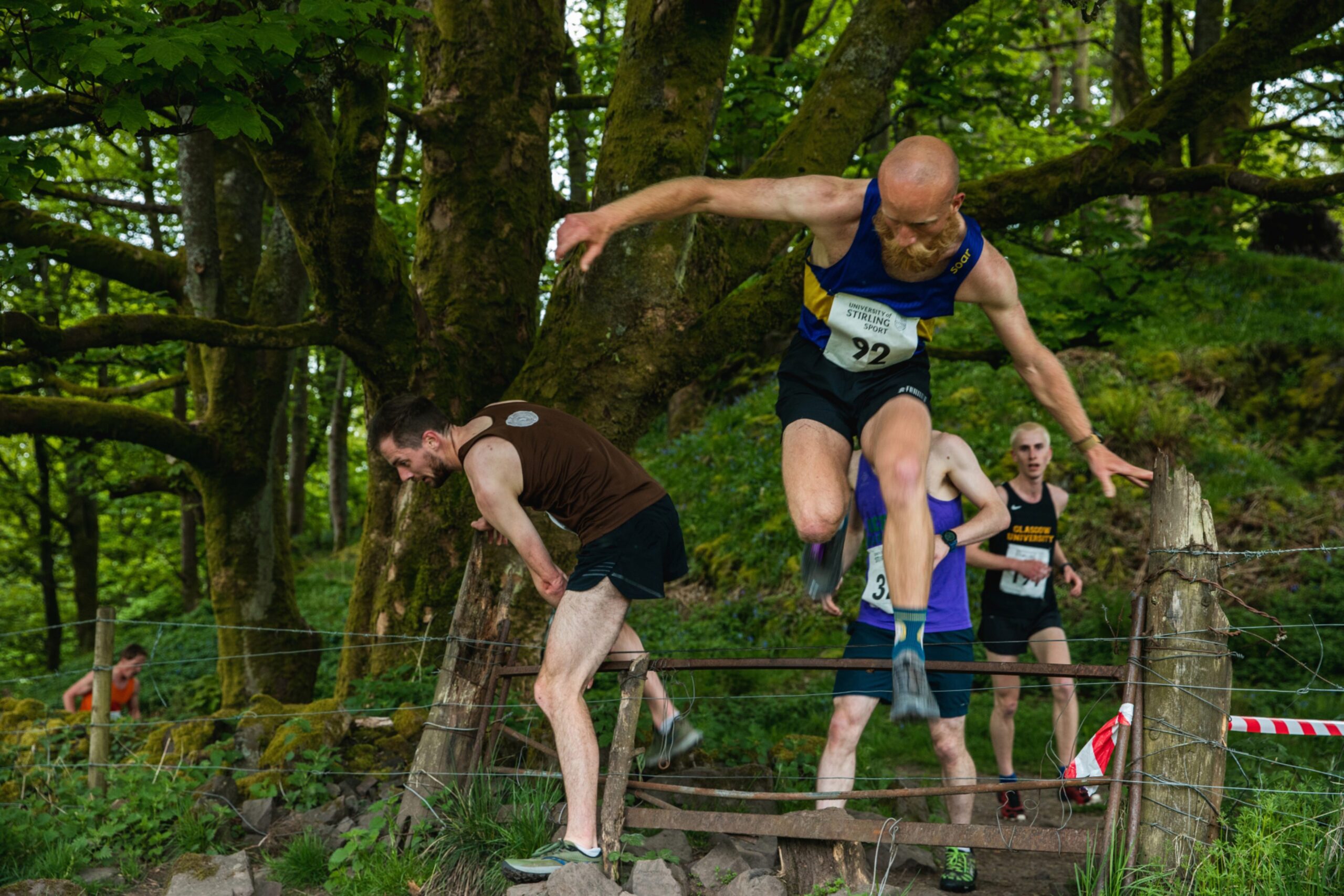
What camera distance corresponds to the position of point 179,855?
5008 millimetres

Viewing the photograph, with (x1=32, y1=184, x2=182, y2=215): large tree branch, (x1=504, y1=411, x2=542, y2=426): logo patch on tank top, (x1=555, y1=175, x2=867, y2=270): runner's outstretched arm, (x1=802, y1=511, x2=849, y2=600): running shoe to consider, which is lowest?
(x1=802, y1=511, x2=849, y2=600): running shoe

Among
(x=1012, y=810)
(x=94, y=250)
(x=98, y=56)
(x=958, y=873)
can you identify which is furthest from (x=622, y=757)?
(x=94, y=250)

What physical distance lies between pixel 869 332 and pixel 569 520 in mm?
1579

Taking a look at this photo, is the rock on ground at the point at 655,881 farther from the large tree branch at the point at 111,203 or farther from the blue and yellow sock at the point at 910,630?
the large tree branch at the point at 111,203

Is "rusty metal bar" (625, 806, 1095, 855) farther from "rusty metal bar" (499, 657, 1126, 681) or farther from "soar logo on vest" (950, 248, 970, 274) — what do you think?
"soar logo on vest" (950, 248, 970, 274)

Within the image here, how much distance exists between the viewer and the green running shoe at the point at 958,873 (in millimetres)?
4328

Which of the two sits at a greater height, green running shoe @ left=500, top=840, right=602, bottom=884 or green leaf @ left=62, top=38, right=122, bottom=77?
green leaf @ left=62, top=38, right=122, bottom=77

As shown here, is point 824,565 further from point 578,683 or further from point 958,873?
point 958,873

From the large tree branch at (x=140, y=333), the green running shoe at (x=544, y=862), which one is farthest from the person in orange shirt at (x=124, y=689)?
the green running shoe at (x=544, y=862)

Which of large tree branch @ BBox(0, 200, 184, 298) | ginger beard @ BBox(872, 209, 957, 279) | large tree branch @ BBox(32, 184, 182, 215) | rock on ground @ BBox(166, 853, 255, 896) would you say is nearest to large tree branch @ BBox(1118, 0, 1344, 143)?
ginger beard @ BBox(872, 209, 957, 279)

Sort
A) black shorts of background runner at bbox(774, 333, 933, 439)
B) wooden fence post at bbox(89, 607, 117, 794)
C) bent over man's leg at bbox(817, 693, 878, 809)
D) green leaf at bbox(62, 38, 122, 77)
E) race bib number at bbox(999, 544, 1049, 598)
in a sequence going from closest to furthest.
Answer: green leaf at bbox(62, 38, 122, 77) < black shorts of background runner at bbox(774, 333, 933, 439) < bent over man's leg at bbox(817, 693, 878, 809) < wooden fence post at bbox(89, 607, 117, 794) < race bib number at bbox(999, 544, 1049, 598)

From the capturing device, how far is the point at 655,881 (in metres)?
3.99

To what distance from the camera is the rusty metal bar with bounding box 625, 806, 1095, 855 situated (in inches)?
140

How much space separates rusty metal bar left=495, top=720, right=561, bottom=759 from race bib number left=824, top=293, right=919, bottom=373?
228 cm
